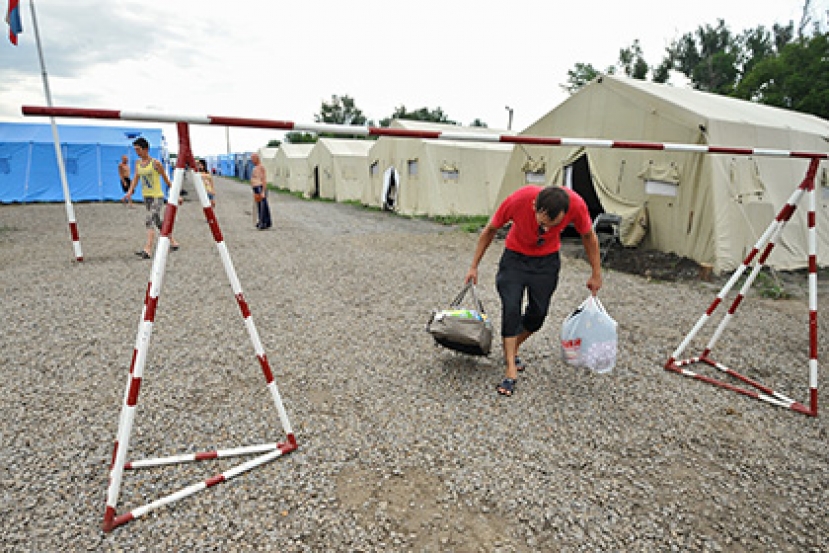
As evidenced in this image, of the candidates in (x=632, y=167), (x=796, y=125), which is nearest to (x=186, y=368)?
(x=632, y=167)

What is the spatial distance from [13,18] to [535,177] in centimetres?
1021

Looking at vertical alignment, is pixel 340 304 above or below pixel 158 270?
below

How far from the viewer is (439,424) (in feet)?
10.1

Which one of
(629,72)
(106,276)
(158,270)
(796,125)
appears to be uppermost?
(629,72)

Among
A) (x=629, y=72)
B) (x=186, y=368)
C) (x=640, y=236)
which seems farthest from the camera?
(x=629, y=72)

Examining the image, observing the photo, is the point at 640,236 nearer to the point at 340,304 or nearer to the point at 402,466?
the point at 340,304

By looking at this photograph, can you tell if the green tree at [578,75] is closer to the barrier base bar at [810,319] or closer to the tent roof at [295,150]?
the tent roof at [295,150]

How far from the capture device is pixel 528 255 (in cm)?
333

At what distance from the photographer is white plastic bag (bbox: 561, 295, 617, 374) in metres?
3.40

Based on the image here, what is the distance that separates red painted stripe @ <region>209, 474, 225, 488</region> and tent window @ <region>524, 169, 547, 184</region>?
1013 centimetres

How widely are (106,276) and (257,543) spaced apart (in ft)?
20.2

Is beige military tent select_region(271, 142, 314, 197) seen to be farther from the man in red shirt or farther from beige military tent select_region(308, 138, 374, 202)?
the man in red shirt

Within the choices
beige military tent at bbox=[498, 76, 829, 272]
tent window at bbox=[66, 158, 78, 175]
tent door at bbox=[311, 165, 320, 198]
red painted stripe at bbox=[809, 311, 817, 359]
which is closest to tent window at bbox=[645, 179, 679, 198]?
beige military tent at bbox=[498, 76, 829, 272]

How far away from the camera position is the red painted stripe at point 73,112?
200cm
